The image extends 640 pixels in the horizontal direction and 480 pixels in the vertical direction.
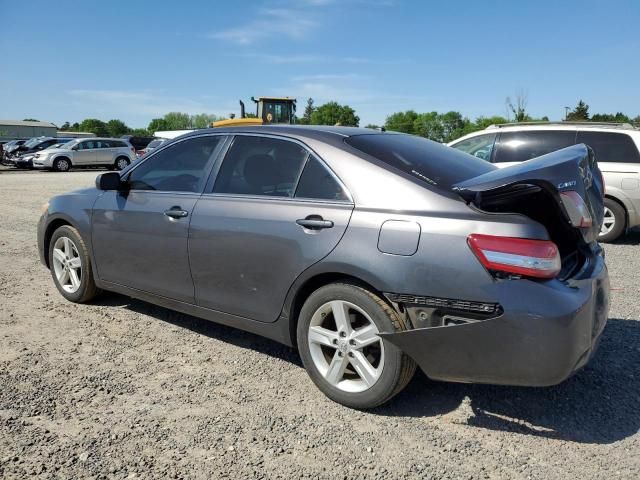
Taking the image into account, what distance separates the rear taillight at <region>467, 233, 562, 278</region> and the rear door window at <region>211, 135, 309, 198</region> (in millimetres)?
1304

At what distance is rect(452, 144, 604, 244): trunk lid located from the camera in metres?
2.58

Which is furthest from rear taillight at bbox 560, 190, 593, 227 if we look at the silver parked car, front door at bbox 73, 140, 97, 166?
front door at bbox 73, 140, 97, 166

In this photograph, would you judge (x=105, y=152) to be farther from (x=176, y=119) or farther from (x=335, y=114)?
(x=176, y=119)

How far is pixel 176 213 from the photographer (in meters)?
3.81

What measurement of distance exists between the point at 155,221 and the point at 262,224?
1056mm

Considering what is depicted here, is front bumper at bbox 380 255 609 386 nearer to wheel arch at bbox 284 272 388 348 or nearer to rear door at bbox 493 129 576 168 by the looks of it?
wheel arch at bbox 284 272 388 348

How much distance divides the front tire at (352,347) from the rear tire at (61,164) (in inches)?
1078

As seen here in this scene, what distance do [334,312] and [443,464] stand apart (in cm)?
96

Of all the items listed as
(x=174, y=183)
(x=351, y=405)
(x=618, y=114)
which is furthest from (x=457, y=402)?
(x=618, y=114)

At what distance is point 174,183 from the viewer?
13.3 ft

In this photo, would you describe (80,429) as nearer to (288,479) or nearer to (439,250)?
(288,479)

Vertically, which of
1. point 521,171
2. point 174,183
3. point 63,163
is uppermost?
point 521,171

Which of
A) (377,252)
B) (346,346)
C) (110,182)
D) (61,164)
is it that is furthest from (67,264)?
(61,164)

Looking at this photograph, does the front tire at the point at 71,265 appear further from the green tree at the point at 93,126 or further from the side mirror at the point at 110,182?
the green tree at the point at 93,126
